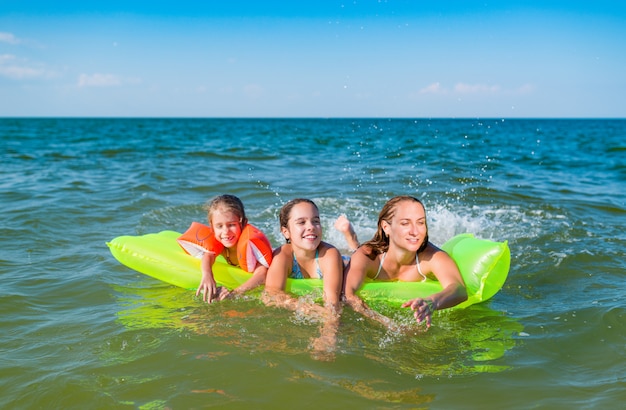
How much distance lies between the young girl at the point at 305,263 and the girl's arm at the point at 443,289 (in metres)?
0.61

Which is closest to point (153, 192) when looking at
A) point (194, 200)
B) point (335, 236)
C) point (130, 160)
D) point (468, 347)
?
point (194, 200)

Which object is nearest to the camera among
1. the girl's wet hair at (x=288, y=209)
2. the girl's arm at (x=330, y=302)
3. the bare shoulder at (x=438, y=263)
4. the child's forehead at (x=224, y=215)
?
the girl's arm at (x=330, y=302)

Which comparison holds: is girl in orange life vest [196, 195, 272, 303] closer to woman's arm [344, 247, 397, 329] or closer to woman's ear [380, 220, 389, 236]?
woman's arm [344, 247, 397, 329]

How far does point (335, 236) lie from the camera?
6.87m

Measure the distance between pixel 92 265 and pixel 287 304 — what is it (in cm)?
249

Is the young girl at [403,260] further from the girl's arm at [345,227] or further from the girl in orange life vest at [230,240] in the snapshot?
the girl in orange life vest at [230,240]

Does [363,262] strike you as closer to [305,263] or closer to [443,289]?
[305,263]

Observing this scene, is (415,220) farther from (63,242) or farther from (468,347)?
(63,242)

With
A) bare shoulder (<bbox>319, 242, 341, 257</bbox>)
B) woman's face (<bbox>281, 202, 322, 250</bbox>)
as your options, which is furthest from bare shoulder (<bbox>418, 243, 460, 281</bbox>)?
woman's face (<bbox>281, 202, 322, 250</bbox>)

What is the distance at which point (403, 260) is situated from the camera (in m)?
4.19

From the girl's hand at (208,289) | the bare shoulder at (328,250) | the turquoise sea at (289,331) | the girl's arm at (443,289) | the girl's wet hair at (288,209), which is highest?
the girl's wet hair at (288,209)

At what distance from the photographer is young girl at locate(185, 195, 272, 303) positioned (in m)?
4.28

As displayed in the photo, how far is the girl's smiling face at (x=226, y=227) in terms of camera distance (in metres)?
4.57

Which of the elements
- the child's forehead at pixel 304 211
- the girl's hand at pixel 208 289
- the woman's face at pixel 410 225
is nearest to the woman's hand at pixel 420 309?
the woman's face at pixel 410 225
